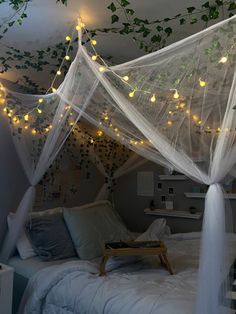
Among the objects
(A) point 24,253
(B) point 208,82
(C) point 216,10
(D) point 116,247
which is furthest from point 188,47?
(A) point 24,253

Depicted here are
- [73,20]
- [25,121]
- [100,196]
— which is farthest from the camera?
[100,196]

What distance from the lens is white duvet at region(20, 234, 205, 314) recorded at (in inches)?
72.6

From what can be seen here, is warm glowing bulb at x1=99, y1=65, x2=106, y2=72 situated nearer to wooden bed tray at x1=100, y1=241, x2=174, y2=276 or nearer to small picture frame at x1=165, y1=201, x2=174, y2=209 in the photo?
wooden bed tray at x1=100, y1=241, x2=174, y2=276

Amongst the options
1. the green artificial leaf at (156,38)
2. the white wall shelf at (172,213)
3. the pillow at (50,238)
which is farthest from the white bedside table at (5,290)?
the white wall shelf at (172,213)

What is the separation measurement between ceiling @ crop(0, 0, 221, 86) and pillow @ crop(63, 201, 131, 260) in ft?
5.31

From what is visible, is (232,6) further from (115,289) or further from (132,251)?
(115,289)

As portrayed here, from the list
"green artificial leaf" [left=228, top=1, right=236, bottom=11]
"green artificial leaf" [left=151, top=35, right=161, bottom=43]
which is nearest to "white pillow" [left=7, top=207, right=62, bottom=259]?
"green artificial leaf" [left=151, top=35, right=161, bottom=43]

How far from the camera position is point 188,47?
1602 mm

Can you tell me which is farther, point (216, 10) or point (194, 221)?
point (194, 221)

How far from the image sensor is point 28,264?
2.60 meters

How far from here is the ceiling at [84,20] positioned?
1.90m

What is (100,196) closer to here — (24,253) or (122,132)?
(24,253)

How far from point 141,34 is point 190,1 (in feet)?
1.53

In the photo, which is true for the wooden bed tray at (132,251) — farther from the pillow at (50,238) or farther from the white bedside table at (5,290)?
the white bedside table at (5,290)
